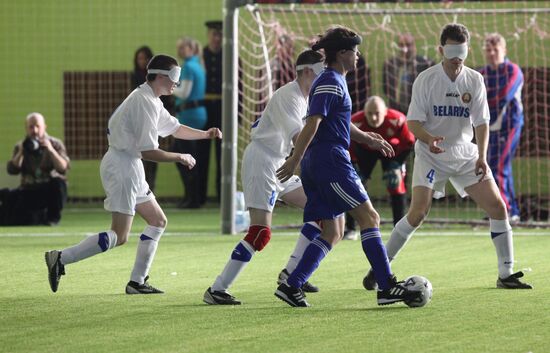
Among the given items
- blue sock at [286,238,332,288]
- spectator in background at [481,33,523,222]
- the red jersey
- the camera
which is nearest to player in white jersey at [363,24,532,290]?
blue sock at [286,238,332,288]

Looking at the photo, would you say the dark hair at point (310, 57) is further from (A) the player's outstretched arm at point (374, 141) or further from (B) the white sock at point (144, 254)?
(B) the white sock at point (144, 254)

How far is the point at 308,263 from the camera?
302 inches

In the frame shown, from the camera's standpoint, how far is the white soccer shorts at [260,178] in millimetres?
8102

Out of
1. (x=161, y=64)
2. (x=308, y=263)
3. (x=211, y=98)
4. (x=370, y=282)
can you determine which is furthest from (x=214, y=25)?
(x=308, y=263)

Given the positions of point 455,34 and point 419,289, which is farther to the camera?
point 455,34

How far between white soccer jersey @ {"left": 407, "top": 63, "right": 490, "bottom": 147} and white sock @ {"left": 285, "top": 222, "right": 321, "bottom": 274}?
0.99 m

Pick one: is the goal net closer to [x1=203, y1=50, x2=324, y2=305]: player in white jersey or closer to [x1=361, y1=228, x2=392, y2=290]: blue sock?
[x1=203, y1=50, x2=324, y2=305]: player in white jersey

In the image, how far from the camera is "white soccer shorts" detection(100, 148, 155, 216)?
8414 mm

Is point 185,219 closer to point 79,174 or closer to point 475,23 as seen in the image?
point 79,174

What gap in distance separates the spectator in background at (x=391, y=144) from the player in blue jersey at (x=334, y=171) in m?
5.10

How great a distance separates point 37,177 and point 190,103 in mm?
3350

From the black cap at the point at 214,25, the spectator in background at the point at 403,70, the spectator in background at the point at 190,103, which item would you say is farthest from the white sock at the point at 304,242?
the black cap at the point at 214,25

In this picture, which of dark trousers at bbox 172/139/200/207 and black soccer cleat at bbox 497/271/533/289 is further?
dark trousers at bbox 172/139/200/207

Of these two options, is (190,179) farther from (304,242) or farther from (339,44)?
(339,44)
